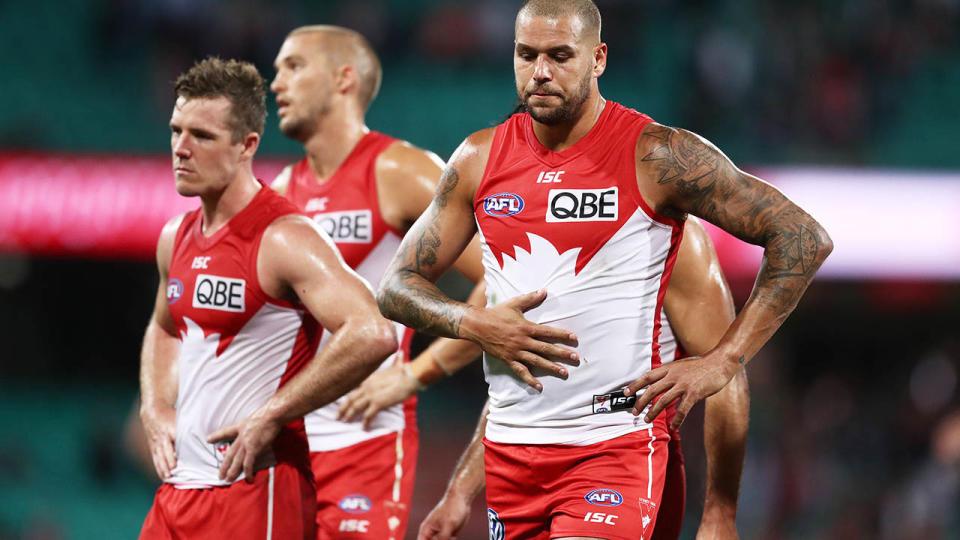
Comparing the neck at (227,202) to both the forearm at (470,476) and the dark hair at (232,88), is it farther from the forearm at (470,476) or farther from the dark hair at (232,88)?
the forearm at (470,476)

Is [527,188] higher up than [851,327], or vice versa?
[851,327]

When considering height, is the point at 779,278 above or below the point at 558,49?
below

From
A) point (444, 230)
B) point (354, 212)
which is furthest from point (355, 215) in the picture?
point (444, 230)

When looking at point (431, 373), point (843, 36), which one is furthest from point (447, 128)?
point (431, 373)

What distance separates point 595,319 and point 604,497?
0.60 meters

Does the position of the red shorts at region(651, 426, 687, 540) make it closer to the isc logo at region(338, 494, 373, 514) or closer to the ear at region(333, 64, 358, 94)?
the isc logo at region(338, 494, 373, 514)

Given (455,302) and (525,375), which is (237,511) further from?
(525,375)

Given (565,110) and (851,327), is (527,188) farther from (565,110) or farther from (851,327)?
(851,327)

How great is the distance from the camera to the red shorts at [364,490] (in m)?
5.73

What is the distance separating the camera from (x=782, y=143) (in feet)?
48.5

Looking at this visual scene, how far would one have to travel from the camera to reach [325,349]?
461cm

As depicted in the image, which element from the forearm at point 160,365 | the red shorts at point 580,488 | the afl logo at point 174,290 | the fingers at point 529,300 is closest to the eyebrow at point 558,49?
the fingers at point 529,300

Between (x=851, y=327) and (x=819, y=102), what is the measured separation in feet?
14.2

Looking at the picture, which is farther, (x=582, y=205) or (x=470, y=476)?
(x=470, y=476)
